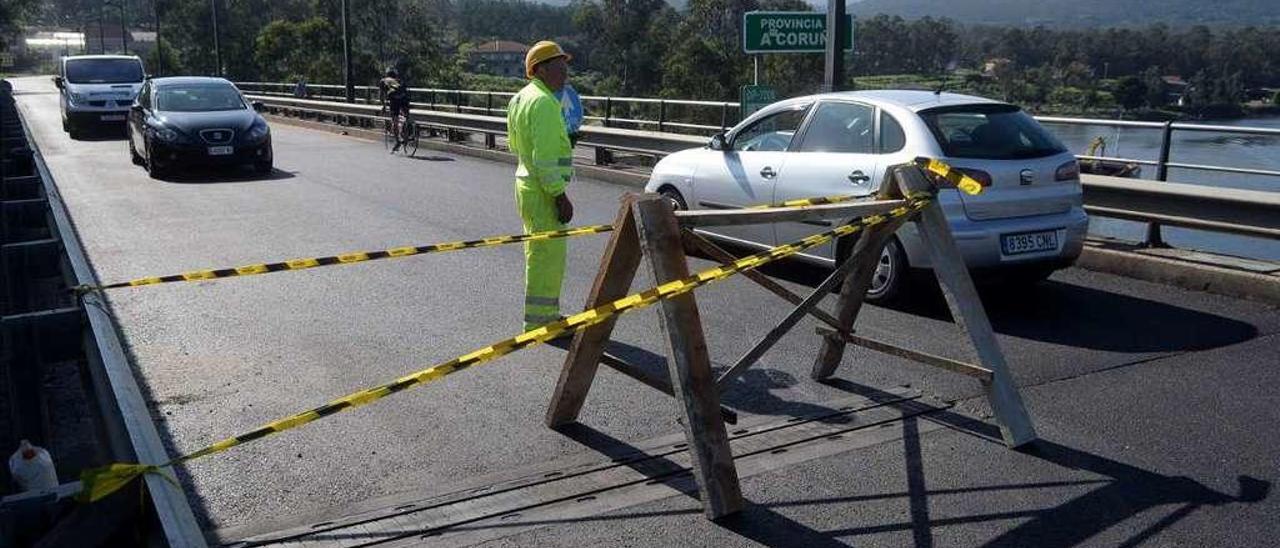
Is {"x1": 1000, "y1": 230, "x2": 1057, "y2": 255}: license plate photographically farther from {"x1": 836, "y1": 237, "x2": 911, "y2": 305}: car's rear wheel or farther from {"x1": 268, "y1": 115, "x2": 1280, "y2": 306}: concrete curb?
{"x1": 268, "y1": 115, "x2": 1280, "y2": 306}: concrete curb

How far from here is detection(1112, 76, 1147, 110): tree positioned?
34.9ft

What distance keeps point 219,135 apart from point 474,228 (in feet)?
23.0

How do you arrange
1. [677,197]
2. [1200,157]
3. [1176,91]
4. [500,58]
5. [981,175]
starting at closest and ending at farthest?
[981,175]
[677,197]
[1200,157]
[1176,91]
[500,58]

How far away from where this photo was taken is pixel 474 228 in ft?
38.0

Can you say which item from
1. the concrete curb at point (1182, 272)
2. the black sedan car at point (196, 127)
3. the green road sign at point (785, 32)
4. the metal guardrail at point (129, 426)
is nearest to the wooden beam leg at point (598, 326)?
the metal guardrail at point (129, 426)

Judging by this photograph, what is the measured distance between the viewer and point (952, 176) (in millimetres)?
5070

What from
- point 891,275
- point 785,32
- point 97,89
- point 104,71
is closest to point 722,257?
point 891,275

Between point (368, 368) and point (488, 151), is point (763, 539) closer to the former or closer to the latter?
point (368, 368)

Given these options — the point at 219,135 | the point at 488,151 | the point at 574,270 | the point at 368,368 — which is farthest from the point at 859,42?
the point at 368,368

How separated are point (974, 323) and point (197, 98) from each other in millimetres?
15697

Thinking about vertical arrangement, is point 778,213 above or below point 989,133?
below

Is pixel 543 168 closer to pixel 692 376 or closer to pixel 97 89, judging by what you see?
pixel 692 376

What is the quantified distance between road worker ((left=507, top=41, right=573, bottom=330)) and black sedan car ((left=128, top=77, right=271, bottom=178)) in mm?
11070

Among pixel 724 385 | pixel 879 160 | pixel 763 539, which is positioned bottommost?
pixel 763 539
